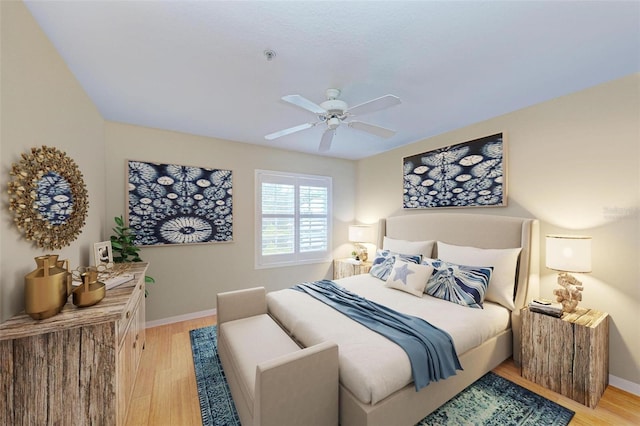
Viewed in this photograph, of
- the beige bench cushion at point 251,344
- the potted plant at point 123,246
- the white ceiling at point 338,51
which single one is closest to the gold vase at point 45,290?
the beige bench cushion at point 251,344

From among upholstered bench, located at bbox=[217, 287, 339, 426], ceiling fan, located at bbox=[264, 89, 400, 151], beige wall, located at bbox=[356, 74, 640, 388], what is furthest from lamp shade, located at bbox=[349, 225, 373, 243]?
upholstered bench, located at bbox=[217, 287, 339, 426]

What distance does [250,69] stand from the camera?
1.85 m

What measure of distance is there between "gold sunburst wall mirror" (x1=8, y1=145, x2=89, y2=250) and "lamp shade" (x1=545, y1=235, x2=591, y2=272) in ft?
11.8

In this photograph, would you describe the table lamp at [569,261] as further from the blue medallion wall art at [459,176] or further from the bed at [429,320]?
the blue medallion wall art at [459,176]

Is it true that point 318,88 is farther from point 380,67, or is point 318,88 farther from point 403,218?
point 403,218

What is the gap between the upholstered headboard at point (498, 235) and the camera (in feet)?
7.81

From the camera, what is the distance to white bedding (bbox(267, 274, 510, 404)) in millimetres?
1428

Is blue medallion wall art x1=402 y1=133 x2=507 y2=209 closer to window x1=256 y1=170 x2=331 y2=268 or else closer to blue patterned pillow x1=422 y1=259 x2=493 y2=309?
blue patterned pillow x1=422 y1=259 x2=493 y2=309

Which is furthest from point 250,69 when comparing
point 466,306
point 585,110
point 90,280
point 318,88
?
point 585,110

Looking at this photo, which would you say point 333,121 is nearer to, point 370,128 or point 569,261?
point 370,128

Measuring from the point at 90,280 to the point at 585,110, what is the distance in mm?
3960

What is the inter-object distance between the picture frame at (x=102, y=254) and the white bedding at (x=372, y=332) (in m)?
1.54

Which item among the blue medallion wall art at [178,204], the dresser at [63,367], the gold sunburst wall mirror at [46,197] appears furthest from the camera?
the blue medallion wall art at [178,204]

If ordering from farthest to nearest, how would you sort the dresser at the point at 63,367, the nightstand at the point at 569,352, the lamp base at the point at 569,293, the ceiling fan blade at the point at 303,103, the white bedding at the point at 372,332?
the lamp base at the point at 569,293 < the nightstand at the point at 569,352 < the ceiling fan blade at the point at 303,103 < the white bedding at the point at 372,332 < the dresser at the point at 63,367
